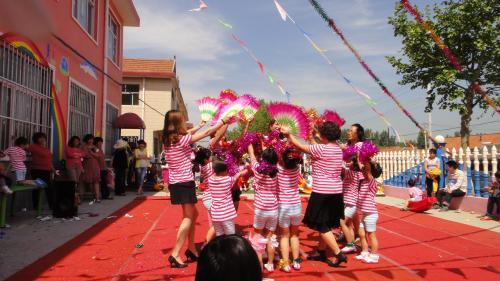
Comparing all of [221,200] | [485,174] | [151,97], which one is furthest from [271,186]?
[151,97]

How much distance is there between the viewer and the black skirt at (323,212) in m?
4.84

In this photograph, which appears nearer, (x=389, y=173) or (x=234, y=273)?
(x=234, y=273)

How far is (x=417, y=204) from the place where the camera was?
10234 mm

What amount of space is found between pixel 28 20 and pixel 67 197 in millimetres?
7142

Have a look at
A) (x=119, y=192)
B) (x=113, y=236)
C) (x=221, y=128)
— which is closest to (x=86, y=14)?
(x=119, y=192)

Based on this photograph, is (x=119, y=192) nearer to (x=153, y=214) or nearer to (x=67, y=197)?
(x=153, y=214)

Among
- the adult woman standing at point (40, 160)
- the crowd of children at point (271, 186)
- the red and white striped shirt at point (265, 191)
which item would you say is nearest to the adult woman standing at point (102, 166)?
the adult woman standing at point (40, 160)

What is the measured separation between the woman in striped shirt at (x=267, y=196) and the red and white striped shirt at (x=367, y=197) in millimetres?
1290

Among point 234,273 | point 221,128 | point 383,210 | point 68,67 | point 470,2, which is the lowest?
point 383,210

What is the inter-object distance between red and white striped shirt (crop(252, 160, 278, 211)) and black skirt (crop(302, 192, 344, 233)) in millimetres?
477

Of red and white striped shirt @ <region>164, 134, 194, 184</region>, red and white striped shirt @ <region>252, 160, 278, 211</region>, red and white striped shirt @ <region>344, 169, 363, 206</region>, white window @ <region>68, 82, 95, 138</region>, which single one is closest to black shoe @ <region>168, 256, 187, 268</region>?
red and white striped shirt @ <region>164, 134, 194, 184</region>

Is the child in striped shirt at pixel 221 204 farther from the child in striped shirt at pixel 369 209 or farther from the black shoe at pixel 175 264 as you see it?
the child in striped shirt at pixel 369 209

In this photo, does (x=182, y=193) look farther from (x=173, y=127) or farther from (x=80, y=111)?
(x=80, y=111)

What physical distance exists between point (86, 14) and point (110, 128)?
→ 15.6 ft
